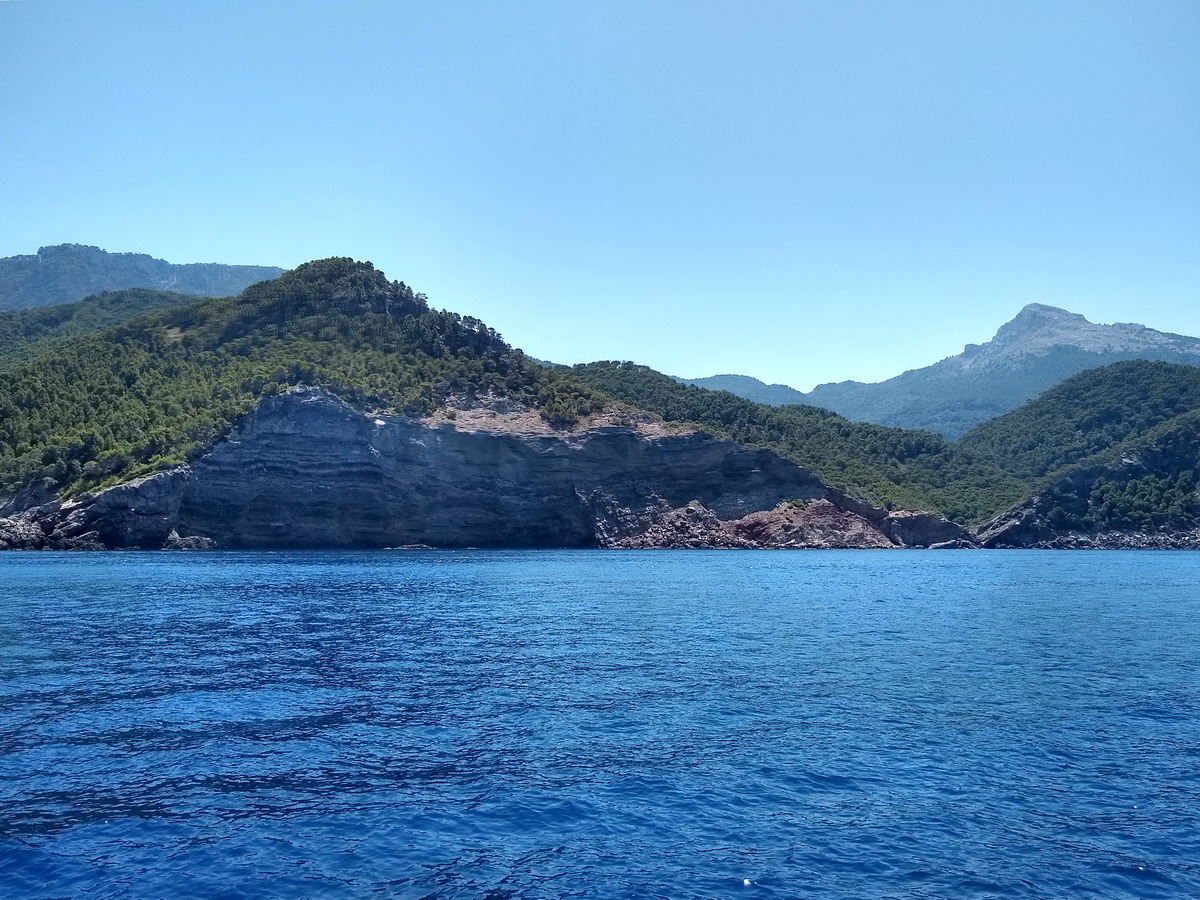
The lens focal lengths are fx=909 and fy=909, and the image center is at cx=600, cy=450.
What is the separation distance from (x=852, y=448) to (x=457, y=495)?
77321 mm

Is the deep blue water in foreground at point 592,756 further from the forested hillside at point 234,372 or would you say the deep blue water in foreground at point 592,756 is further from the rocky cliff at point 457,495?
the forested hillside at point 234,372

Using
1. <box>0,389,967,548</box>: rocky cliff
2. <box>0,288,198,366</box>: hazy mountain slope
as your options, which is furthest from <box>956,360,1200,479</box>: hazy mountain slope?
<box>0,288,198,366</box>: hazy mountain slope

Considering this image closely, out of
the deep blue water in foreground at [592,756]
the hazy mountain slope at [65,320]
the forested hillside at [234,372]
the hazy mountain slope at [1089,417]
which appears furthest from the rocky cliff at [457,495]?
the hazy mountain slope at [65,320]

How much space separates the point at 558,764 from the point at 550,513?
8339 cm

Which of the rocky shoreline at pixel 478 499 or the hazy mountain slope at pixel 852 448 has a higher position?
the hazy mountain slope at pixel 852 448

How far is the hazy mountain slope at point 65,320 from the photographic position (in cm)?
14338

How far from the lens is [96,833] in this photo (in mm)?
13273

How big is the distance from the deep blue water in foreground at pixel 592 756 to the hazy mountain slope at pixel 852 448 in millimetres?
94168

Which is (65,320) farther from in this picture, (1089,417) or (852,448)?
(1089,417)

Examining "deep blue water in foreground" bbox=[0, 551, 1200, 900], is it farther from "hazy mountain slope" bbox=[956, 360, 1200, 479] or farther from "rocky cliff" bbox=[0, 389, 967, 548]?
"hazy mountain slope" bbox=[956, 360, 1200, 479]

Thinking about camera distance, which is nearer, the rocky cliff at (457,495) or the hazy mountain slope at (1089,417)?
the rocky cliff at (457,495)

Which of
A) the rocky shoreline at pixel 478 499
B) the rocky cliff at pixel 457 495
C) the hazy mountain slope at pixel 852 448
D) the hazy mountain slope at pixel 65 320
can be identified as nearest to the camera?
the rocky cliff at pixel 457 495

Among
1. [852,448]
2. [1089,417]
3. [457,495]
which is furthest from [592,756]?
[1089,417]

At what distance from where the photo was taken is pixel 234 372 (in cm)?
10188
